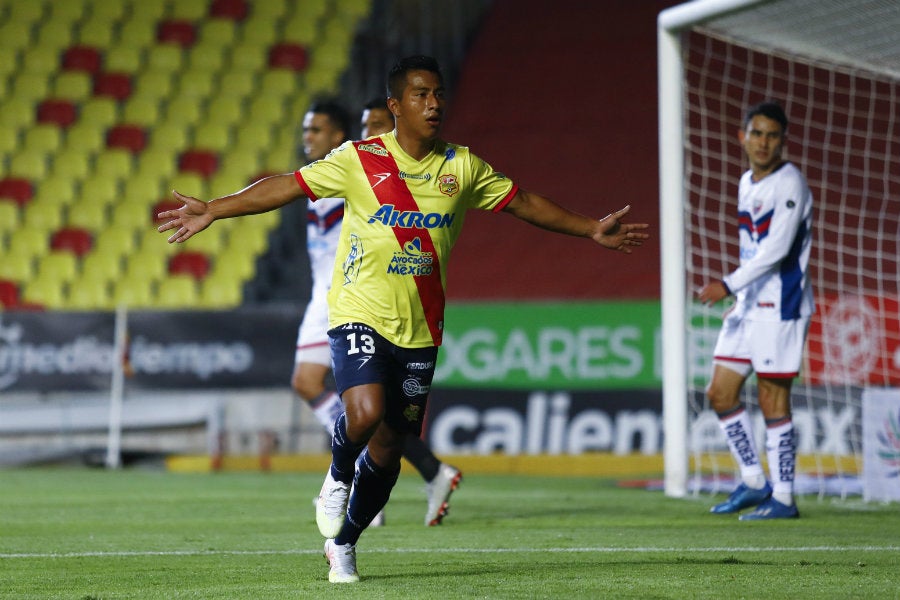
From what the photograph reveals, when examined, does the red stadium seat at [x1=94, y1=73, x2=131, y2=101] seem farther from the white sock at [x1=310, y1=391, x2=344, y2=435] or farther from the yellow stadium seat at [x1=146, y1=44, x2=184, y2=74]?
the white sock at [x1=310, y1=391, x2=344, y2=435]

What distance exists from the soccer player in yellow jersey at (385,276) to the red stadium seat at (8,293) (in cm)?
1051

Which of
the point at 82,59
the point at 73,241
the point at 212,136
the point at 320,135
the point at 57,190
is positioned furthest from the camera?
the point at 82,59

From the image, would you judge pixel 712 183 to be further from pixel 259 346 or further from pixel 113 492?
pixel 113 492

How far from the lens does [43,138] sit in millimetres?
16453

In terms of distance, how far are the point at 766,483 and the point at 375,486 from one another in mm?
3451

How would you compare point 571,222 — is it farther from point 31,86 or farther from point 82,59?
point 82,59

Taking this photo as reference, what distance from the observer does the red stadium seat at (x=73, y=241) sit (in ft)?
50.0

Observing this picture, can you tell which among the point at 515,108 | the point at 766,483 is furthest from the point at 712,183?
the point at 766,483

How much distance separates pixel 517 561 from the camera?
5105mm

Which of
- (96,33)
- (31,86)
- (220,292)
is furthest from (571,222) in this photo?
(96,33)

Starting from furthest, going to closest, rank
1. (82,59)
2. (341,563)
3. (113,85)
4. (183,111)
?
1. (82,59)
2. (113,85)
3. (183,111)
4. (341,563)


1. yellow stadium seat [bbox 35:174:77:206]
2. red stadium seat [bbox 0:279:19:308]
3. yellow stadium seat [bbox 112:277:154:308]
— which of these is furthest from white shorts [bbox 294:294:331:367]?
yellow stadium seat [bbox 35:174:77:206]

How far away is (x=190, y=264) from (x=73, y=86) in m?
3.77

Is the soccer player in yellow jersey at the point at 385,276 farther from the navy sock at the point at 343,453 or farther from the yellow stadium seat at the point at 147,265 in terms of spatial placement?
the yellow stadium seat at the point at 147,265
